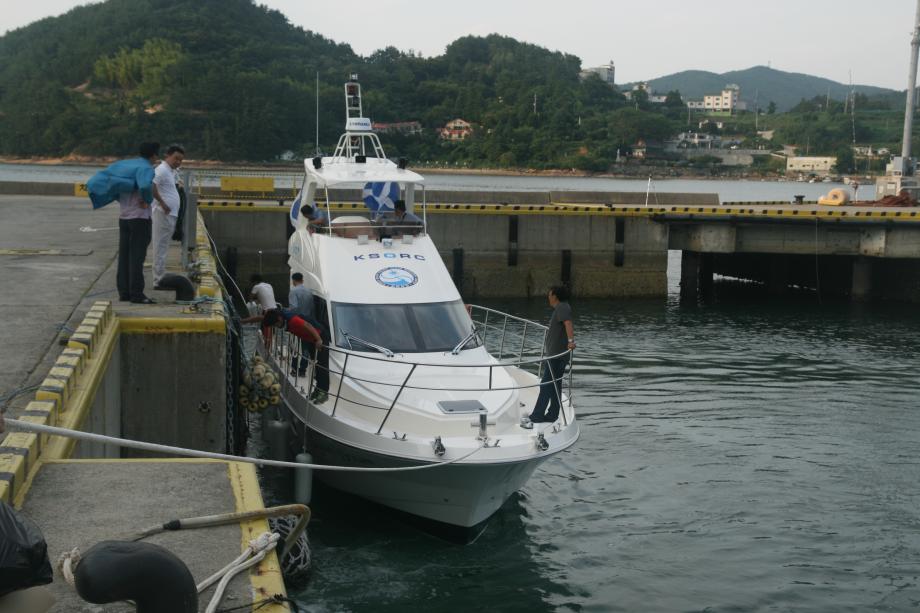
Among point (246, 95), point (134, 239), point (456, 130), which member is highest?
point (246, 95)

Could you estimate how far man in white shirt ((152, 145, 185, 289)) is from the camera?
11984 mm

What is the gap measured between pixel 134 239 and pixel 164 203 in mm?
701

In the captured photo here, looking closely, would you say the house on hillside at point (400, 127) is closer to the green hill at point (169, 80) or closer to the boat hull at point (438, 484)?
the green hill at point (169, 80)

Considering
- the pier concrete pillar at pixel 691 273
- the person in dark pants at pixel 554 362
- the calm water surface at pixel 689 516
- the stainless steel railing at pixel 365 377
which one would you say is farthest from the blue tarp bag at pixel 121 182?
the pier concrete pillar at pixel 691 273

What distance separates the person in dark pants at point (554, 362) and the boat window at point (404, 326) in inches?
50.9

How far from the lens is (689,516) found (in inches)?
478

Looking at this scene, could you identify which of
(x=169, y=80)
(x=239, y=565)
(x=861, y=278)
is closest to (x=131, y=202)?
(x=239, y=565)

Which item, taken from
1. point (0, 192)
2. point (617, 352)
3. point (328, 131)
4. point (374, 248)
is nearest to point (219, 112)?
point (328, 131)

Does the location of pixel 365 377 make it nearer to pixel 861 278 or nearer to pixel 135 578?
pixel 135 578

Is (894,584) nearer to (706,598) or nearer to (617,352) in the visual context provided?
(706,598)

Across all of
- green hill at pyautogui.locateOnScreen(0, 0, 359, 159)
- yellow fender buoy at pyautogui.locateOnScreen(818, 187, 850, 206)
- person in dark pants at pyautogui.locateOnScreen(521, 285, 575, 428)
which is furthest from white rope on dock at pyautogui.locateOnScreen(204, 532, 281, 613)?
green hill at pyautogui.locateOnScreen(0, 0, 359, 159)

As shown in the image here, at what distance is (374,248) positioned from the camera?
1383cm

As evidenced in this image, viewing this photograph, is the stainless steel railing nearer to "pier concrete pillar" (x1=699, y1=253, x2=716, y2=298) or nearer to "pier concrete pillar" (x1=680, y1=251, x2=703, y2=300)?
"pier concrete pillar" (x1=680, y1=251, x2=703, y2=300)

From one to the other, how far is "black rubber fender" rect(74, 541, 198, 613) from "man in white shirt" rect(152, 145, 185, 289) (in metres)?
7.81
